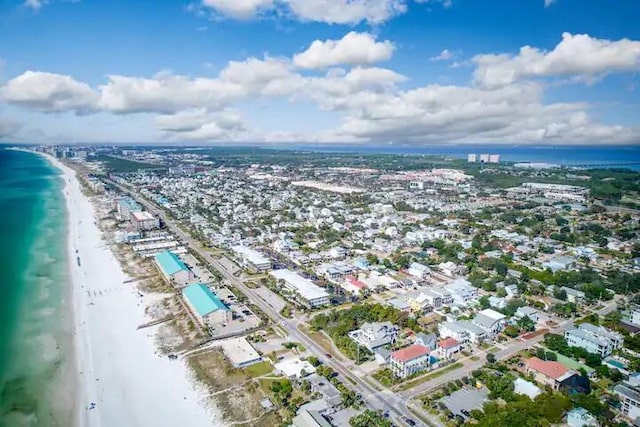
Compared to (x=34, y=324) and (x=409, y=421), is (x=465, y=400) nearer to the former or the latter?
(x=409, y=421)

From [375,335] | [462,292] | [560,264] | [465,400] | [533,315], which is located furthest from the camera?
[560,264]

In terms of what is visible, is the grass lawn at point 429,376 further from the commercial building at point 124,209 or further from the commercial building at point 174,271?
the commercial building at point 124,209

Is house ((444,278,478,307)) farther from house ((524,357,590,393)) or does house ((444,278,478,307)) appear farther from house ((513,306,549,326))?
house ((524,357,590,393))

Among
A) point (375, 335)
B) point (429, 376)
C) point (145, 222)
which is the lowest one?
point (429, 376)

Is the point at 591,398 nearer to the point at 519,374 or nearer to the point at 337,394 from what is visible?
the point at 519,374

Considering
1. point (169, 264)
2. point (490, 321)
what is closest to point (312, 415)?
point (490, 321)

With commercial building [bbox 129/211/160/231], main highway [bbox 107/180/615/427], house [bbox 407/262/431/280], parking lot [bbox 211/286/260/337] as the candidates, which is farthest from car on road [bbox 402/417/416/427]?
commercial building [bbox 129/211/160/231]
